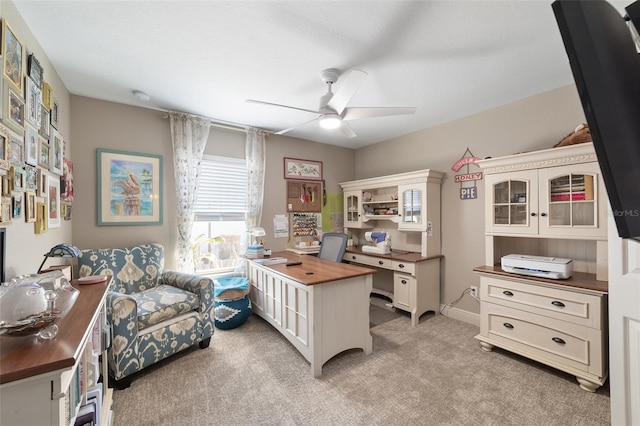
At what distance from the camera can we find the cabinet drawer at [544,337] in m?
1.87

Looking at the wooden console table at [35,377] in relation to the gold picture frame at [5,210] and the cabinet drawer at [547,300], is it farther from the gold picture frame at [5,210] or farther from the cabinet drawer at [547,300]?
the cabinet drawer at [547,300]

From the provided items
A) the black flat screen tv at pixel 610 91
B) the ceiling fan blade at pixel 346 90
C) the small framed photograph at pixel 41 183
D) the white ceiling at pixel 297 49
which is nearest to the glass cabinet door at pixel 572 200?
the white ceiling at pixel 297 49

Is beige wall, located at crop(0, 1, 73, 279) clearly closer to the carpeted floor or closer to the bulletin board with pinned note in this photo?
the carpeted floor

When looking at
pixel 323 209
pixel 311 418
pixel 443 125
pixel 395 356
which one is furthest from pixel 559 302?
pixel 323 209

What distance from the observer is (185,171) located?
307cm

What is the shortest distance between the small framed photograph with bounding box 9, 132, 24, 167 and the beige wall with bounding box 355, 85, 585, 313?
12.4 ft

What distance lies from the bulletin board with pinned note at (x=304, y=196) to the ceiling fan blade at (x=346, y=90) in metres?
1.99

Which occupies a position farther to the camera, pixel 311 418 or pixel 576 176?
pixel 576 176

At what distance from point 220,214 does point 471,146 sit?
323cm

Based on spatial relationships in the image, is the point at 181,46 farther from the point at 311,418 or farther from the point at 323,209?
the point at 323,209

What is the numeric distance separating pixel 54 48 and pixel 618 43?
9.68 feet

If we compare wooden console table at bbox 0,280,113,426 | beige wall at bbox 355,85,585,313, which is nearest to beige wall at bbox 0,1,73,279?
wooden console table at bbox 0,280,113,426

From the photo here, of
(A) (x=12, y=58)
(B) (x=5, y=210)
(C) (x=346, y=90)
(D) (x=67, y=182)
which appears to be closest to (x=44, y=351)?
(B) (x=5, y=210)

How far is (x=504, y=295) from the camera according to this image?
90.7 inches
